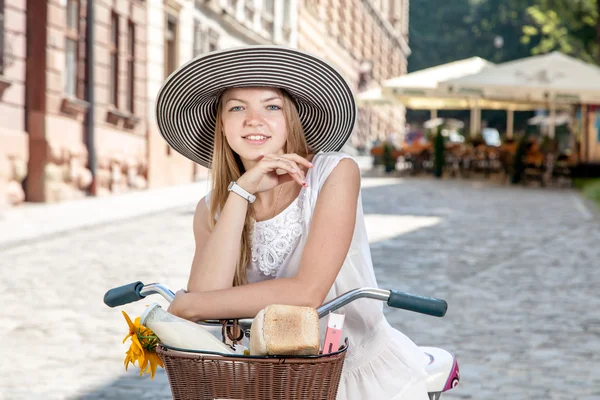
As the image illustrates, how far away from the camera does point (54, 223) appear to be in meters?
13.2

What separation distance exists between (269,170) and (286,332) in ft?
2.09

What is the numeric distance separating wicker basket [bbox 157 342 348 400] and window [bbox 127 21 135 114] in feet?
66.0

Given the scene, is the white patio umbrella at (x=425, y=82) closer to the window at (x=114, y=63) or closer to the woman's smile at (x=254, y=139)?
the window at (x=114, y=63)

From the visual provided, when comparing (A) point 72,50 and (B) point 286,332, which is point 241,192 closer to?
(B) point 286,332

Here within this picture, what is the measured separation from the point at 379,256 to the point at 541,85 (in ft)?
46.9

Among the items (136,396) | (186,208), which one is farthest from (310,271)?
(186,208)

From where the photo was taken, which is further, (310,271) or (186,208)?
(186,208)

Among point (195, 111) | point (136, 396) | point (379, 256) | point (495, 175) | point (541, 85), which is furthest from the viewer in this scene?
point (495, 175)

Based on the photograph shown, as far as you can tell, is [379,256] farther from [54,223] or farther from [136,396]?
[136,396]

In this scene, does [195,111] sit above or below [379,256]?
above

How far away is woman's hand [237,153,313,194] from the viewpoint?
254 centimetres

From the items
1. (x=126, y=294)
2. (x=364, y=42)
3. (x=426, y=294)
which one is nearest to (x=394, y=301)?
(x=126, y=294)

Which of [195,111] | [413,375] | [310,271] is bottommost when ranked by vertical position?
[413,375]

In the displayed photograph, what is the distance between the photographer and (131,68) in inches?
861
